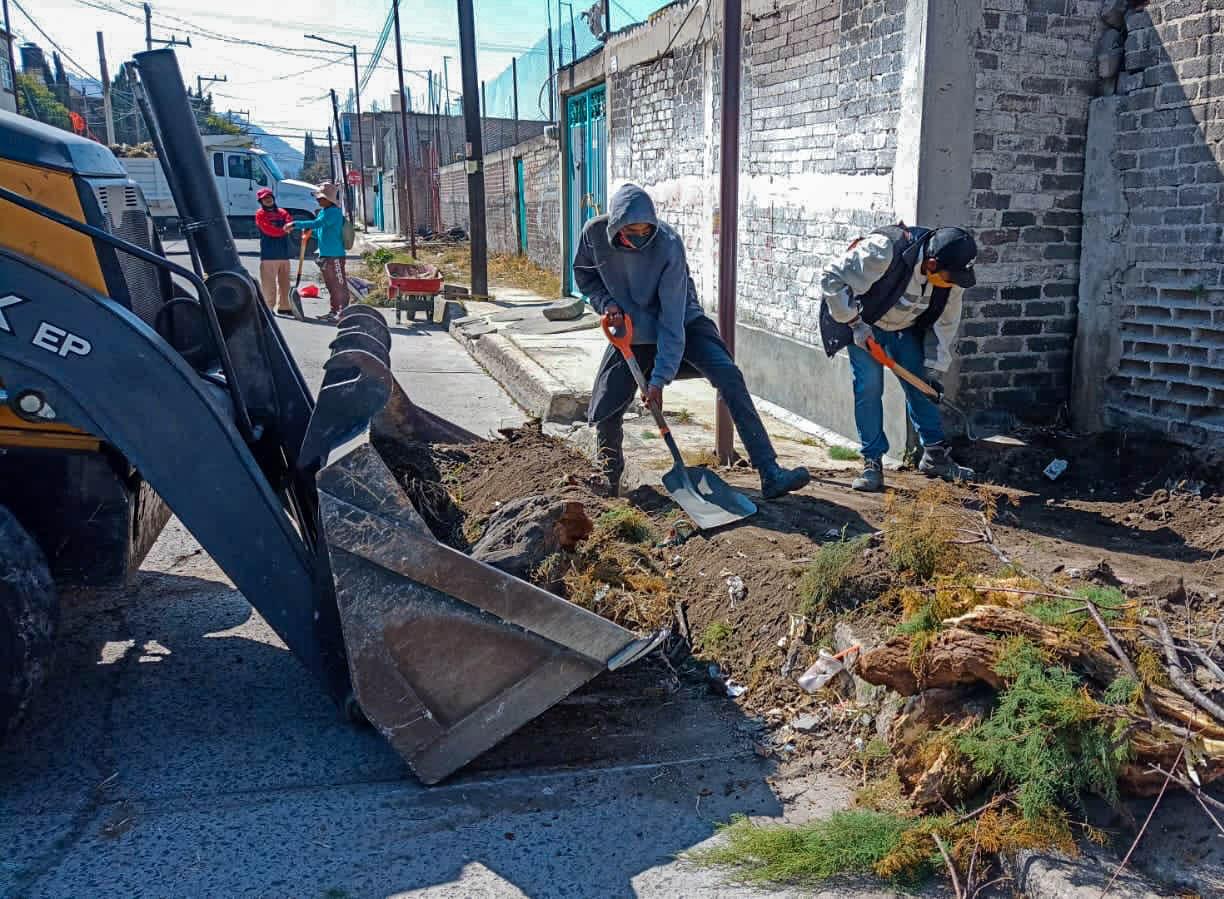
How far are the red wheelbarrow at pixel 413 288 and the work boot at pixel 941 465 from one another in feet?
33.6

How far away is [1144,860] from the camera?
2.72 metres

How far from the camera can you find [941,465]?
238 inches

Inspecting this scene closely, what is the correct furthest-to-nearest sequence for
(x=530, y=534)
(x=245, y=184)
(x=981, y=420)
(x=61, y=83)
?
(x=61, y=83), (x=245, y=184), (x=981, y=420), (x=530, y=534)

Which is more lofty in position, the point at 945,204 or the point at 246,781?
the point at 945,204

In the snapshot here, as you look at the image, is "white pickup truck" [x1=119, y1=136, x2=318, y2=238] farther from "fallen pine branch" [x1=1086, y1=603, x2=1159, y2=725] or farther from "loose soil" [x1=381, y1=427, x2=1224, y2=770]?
"fallen pine branch" [x1=1086, y1=603, x2=1159, y2=725]

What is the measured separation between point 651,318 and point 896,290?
4.50 feet

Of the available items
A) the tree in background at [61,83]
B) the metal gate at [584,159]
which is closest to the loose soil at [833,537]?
the metal gate at [584,159]

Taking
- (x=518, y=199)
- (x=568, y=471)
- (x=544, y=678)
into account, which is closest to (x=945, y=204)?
(x=568, y=471)

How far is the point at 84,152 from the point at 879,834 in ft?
11.8

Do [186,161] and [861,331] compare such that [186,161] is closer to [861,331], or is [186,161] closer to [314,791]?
[314,791]

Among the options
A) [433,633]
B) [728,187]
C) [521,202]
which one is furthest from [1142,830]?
[521,202]

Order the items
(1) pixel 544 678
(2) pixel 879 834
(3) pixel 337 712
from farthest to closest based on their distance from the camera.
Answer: (3) pixel 337 712 → (1) pixel 544 678 → (2) pixel 879 834

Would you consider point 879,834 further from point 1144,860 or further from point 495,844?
point 495,844

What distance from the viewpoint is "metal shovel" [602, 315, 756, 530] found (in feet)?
16.4
